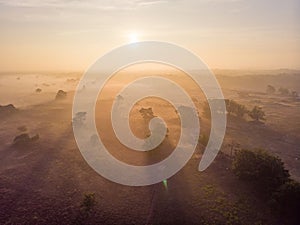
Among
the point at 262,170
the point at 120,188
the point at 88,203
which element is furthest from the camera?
the point at 120,188

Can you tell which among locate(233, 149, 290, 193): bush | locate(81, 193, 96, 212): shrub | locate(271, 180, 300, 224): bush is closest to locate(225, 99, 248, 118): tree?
locate(233, 149, 290, 193): bush

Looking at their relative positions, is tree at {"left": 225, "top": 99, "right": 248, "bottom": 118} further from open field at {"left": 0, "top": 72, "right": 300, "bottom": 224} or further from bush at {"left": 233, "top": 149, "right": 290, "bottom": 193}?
bush at {"left": 233, "top": 149, "right": 290, "bottom": 193}

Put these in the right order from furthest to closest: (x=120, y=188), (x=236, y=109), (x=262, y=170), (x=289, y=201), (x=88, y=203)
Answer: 1. (x=236, y=109)
2. (x=120, y=188)
3. (x=262, y=170)
4. (x=88, y=203)
5. (x=289, y=201)

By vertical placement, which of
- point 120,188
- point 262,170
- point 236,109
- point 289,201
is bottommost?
point 120,188

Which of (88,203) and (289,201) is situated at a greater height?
(289,201)

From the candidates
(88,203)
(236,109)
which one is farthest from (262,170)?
(236,109)

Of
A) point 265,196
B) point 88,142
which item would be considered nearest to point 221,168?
point 265,196

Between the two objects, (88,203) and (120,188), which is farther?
(120,188)

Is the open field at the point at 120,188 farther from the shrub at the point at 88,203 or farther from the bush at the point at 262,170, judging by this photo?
the bush at the point at 262,170

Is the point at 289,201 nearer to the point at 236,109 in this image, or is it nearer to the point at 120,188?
the point at 120,188
